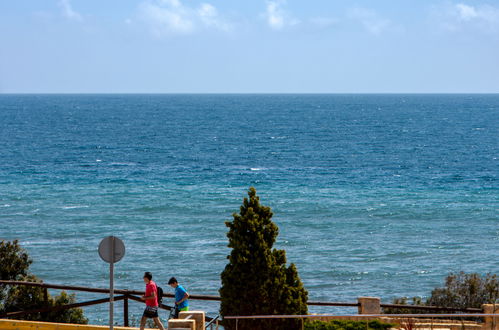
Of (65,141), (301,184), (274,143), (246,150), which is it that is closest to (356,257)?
(301,184)

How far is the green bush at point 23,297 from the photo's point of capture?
83.5ft

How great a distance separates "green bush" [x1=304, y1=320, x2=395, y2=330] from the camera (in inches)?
666

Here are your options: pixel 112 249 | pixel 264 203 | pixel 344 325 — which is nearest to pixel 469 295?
pixel 344 325

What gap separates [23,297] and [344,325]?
1206 cm

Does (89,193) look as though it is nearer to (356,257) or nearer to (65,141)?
(356,257)

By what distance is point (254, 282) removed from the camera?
16.9 m

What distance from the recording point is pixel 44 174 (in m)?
88.8

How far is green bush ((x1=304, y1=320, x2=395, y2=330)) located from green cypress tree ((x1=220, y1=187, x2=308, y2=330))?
0.97ft

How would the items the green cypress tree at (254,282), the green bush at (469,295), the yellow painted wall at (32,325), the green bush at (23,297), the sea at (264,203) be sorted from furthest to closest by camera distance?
the sea at (264,203), the green bush at (469,295), the green bush at (23,297), the yellow painted wall at (32,325), the green cypress tree at (254,282)

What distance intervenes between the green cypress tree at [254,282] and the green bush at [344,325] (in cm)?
29

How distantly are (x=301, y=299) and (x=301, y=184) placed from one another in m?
64.8

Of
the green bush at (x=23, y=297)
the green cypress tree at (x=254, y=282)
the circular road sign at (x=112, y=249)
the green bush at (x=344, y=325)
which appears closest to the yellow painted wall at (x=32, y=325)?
the circular road sign at (x=112, y=249)

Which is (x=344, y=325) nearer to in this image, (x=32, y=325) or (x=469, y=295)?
(x=32, y=325)

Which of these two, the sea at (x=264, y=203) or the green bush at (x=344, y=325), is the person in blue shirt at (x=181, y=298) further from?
the sea at (x=264, y=203)
